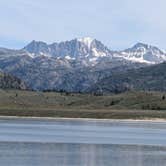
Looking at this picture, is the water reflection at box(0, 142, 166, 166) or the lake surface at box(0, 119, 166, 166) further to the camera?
the lake surface at box(0, 119, 166, 166)

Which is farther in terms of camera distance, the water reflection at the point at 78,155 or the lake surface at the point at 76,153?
the lake surface at the point at 76,153

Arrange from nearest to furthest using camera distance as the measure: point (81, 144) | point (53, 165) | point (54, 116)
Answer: point (53, 165), point (81, 144), point (54, 116)

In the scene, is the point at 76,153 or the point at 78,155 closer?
the point at 78,155

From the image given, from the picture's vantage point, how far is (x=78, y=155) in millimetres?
68188

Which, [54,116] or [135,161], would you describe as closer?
[135,161]

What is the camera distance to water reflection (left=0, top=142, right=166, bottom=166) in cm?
6132

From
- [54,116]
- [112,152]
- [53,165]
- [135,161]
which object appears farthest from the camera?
[54,116]

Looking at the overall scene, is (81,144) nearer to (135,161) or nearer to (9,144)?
(9,144)

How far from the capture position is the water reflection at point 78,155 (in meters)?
61.3

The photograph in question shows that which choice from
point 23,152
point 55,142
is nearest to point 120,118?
point 55,142

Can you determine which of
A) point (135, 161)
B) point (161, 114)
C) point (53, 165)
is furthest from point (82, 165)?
point (161, 114)

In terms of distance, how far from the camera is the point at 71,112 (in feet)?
643

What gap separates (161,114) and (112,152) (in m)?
126

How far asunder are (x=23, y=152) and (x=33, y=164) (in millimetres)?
9967
